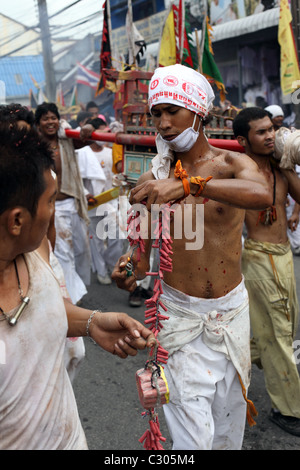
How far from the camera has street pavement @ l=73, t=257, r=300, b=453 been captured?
3.17 metres

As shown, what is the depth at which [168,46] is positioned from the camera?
18.6ft

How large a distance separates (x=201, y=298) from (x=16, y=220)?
4.27ft

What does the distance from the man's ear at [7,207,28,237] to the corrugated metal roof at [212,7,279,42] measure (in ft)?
35.1

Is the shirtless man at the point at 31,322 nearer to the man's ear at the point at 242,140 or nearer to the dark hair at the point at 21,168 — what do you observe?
the dark hair at the point at 21,168

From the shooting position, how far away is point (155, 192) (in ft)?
5.98

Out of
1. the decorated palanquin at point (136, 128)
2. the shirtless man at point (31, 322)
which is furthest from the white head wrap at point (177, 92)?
the decorated palanquin at point (136, 128)

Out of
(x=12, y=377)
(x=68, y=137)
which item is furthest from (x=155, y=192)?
(x=68, y=137)

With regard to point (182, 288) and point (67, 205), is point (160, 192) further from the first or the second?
point (67, 205)

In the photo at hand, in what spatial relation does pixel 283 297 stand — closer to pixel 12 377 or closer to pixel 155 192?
pixel 155 192

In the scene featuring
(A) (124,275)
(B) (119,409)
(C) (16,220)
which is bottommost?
(B) (119,409)

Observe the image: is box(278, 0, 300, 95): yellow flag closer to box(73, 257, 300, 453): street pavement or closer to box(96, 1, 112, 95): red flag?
box(96, 1, 112, 95): red flag

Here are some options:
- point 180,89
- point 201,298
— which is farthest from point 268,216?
point 180,89

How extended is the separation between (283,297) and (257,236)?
1.48ft

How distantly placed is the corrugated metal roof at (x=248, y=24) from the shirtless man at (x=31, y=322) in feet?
34.8
